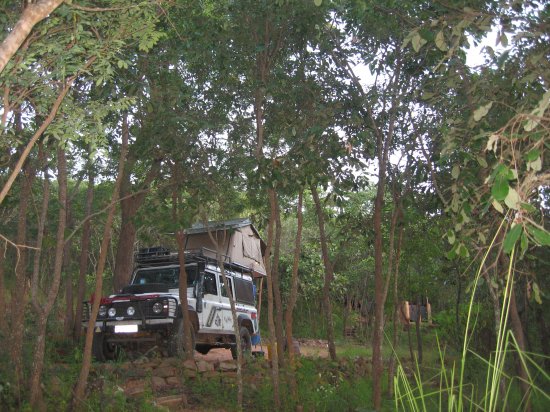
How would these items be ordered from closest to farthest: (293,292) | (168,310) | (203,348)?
(293,292) < (168,310) < (203,348)

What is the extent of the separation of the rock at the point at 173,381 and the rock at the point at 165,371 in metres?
0.07

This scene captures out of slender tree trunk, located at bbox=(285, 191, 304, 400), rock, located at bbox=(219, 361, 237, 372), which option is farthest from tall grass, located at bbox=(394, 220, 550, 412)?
rock, located at bbox=(219, 361, 237, 372)

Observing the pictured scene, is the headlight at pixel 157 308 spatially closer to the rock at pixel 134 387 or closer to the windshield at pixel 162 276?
the windshield at pixel 162 276

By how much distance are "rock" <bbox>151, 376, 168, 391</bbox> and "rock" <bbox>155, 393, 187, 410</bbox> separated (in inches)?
14.9

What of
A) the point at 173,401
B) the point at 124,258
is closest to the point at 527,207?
the point at 173,401

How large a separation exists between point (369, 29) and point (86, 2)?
3.85 m

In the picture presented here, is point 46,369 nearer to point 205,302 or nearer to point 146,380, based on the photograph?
point 146,380

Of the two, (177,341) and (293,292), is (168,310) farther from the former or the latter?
(293,292)

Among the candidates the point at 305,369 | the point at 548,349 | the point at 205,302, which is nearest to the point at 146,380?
the point at 305,369

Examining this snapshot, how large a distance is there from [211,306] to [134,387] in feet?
12.8

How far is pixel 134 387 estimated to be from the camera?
27.8 ft

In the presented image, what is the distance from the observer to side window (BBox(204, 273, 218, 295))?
1232cm

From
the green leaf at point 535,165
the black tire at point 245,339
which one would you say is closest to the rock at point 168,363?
the black tire at point 245,339

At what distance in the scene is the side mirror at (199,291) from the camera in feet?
38.4
